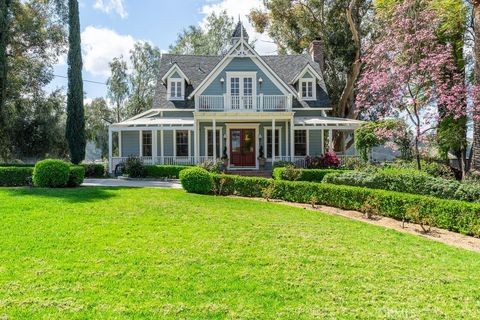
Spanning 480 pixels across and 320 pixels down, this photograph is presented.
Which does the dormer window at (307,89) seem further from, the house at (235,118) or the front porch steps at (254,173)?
the front porch steps at (254,173)

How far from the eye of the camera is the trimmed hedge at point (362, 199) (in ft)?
26.1

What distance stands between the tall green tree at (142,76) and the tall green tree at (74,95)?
1760 cm

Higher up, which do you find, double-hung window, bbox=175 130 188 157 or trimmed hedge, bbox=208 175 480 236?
double-hung window, bbox=175 130 188 157

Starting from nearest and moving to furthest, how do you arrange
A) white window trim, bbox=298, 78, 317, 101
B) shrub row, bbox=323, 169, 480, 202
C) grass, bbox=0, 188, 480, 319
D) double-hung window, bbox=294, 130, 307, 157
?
grass, bbox=0, 188, 480, 319
shrub row, bbox=323, 169, 480, 202
double-hung window, bbox=294, 130, 307, 157
white window trim, bbox=298, 78, 317, 101

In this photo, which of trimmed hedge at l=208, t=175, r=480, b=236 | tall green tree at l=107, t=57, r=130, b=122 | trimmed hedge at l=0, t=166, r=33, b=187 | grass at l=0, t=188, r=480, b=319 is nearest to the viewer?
grass at l=0, t=188, r=480, b=319

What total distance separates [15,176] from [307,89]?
17.1 m

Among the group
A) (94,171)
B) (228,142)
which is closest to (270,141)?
(228,142)

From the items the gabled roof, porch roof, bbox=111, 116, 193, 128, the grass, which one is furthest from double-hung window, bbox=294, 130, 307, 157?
the grass

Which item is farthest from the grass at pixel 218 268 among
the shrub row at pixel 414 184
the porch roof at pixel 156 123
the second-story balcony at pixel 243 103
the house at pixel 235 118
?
the second-story balcony at pixel 243 103

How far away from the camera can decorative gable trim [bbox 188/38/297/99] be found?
20531 mm

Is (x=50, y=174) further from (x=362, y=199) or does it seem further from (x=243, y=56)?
(x=243, y=56)

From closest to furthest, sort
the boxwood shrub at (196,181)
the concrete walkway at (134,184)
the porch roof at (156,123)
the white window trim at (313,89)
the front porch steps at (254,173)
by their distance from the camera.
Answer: the boxwood shrub at (196,181)
the concrete walkway at (134,184)
the front porch steps at (254,173)
the porch roof at (156,123)
the white window trim at (313,89)

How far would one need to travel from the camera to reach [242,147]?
21.3 meters

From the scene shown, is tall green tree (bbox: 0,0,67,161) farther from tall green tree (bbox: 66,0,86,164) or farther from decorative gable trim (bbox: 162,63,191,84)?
decorative gable trim (bbox: 162,63,191,84)
